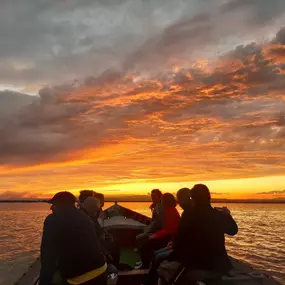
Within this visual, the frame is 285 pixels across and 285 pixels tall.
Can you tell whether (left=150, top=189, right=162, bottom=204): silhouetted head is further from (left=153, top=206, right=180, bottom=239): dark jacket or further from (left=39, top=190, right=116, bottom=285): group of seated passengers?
(left=39, top=190, right=116, bottom=285): group of seated passengers

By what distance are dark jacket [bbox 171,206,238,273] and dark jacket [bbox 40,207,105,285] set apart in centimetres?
187

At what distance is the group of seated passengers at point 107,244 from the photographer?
4648mm

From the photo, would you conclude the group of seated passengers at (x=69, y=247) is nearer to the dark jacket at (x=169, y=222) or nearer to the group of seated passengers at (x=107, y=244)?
the group of seated passengers at (x=107, y=244)

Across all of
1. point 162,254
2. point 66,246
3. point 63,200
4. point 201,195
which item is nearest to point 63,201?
point 63,200

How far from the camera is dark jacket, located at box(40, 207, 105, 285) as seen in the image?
4609 millimetres

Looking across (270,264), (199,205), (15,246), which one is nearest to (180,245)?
(199,205)

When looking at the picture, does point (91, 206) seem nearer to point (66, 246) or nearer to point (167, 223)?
point (66, 246)

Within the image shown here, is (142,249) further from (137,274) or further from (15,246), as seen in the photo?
(15,246)

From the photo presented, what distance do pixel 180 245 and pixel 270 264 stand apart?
15553mm

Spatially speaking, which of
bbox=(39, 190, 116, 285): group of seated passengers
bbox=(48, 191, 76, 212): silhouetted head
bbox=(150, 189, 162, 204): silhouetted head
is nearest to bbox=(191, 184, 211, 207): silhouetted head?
bbox=(39, 190, 116, 285): group of seated passengers

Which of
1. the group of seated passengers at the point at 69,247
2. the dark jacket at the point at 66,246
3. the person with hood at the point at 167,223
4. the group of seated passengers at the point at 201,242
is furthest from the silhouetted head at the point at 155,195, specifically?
the dark jacket at the point at 66,246

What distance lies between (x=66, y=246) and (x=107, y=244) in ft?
10.9

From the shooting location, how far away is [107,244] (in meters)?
7.82

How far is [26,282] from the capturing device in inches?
312
